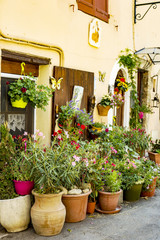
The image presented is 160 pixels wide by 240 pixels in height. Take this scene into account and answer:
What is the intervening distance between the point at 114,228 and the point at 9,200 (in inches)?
56.2

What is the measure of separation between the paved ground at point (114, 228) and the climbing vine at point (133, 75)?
12.5ft

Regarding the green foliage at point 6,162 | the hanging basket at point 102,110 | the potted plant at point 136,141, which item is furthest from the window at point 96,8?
the green foliage at point 6,162

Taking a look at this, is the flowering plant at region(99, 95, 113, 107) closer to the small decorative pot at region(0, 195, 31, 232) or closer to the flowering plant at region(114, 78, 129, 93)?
the flowering plant at region(114, 78, 129, 93)

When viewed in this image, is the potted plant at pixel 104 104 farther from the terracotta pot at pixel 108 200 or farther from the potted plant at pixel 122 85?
the terracotta pot at pixel 108 200

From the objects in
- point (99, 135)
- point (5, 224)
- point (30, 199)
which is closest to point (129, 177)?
point (99, 135)

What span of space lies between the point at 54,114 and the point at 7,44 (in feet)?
4.92

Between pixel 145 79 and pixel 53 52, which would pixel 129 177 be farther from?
pixel 145 79

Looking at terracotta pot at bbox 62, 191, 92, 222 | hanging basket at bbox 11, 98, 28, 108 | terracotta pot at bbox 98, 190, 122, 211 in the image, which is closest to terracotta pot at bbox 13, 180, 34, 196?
terracotta pot at bbox 62, 191, 92, 222

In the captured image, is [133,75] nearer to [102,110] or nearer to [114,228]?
[102,110]

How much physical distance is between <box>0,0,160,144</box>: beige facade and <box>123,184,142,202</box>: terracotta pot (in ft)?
5.42

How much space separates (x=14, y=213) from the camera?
393 cm

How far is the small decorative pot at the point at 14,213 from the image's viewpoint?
154 inches

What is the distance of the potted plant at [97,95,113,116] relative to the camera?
22.9 feet

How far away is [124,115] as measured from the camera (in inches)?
336
